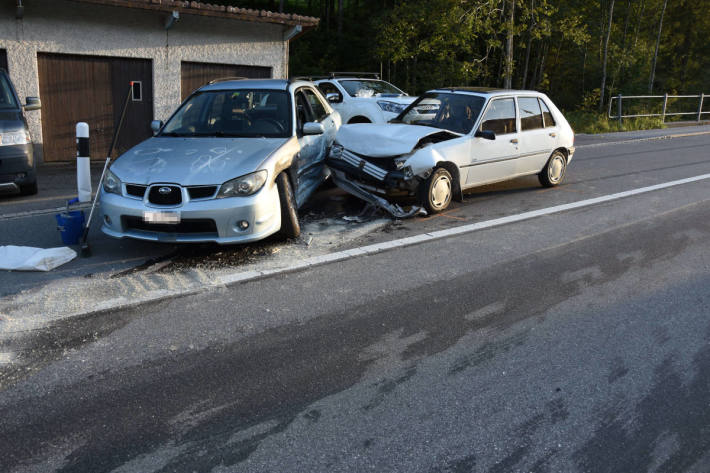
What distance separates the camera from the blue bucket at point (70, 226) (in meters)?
6.11

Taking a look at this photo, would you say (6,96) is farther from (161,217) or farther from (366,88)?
(366,88)

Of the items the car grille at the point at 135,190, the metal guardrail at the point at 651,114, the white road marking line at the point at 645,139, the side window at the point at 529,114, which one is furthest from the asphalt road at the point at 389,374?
the metal guardrail at the point at 651,114

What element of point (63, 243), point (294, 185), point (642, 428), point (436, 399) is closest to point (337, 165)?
point (294, 185)

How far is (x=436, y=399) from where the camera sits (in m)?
3.49

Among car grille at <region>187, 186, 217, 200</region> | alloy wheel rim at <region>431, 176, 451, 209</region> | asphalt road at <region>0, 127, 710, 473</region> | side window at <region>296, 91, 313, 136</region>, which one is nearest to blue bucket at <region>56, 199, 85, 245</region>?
car grille at <region>187, 186, 217, 200</region>

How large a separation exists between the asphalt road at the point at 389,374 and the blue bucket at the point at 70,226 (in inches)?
79.5

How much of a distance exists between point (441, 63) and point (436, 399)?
28826mm

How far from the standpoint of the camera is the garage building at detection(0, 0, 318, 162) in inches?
471

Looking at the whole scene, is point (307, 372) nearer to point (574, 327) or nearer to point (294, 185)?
point (574, 327)

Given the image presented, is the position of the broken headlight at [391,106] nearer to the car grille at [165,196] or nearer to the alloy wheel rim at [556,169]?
the alloy wheel rim at [556,169]

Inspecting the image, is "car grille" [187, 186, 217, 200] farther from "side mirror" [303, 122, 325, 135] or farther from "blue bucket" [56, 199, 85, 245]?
"side mirror" [303, 122, 325, 135]

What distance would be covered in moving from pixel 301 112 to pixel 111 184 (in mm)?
2579

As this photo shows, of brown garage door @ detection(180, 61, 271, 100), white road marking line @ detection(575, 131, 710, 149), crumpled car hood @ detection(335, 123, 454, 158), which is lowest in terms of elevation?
white road marking line @ detection(575, 131, 710, 149)

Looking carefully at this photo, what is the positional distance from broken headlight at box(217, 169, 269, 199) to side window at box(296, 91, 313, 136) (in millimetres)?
1454
